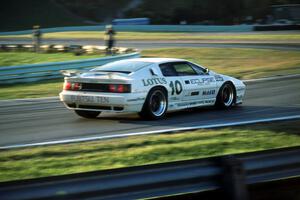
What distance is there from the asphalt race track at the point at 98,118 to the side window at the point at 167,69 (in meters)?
0.86

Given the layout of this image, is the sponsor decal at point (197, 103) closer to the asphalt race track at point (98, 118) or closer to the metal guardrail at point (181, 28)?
the asphalt race track at point (98, 118)

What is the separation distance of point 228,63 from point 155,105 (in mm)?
15498

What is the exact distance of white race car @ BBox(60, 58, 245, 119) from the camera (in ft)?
34.8

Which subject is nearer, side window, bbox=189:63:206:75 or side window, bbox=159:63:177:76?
side window, bbox=159:63:177:76

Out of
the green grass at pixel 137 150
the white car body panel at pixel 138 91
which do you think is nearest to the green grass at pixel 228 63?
the white car body panel at pixel 138 91

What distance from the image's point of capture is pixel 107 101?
1062cm

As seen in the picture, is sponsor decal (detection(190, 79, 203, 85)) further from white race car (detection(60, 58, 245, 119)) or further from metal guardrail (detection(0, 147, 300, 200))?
metal guardrail (detection(0, 147, 300, 200))

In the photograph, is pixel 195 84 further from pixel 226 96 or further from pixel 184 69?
pixel 226 96

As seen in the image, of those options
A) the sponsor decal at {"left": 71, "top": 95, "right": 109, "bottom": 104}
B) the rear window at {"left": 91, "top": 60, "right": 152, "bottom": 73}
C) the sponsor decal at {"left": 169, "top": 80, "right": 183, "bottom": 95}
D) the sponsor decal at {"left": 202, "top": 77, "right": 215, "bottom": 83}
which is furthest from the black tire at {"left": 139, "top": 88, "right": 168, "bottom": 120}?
the sponsor decal at {"left": 202, "top": 77, "right": 215, "bottom": 83}

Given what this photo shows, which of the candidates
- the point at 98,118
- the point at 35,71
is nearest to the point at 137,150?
the point at 98,118

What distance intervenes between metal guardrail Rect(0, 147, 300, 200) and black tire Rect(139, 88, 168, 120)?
6035 millimetres

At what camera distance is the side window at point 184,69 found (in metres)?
11.8

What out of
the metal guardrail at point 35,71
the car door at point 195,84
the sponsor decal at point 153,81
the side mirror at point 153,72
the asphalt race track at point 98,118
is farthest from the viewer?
the metal guardrail at point 35,71

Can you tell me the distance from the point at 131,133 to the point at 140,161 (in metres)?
2.17
